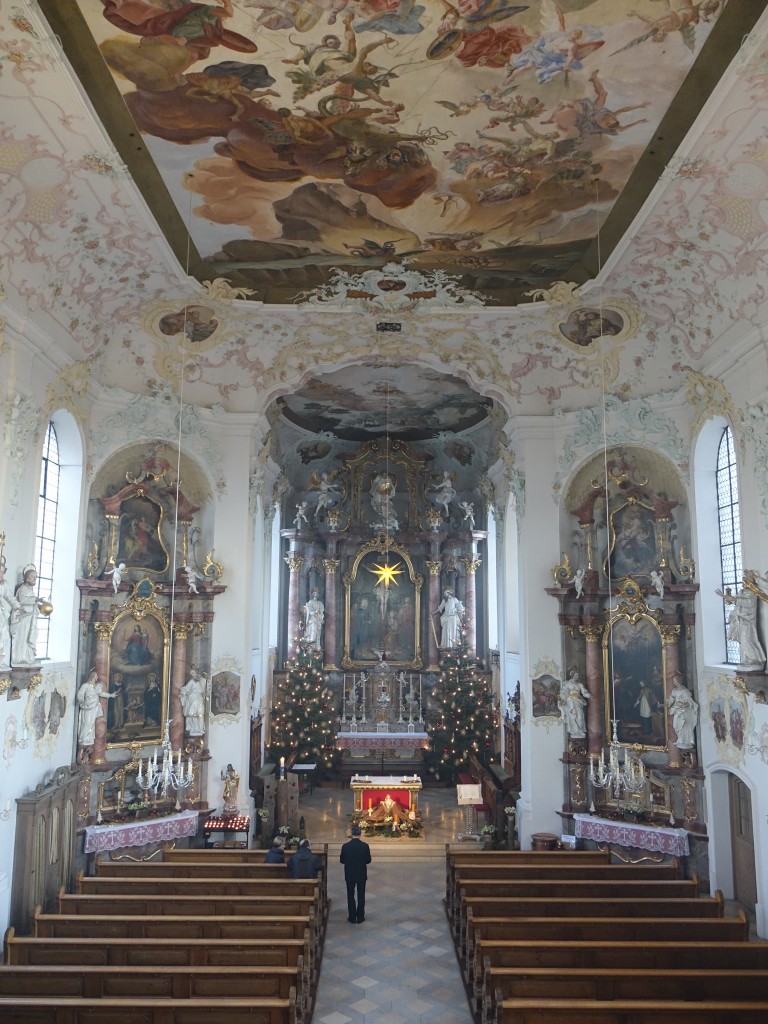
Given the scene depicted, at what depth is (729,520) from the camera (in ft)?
50.6

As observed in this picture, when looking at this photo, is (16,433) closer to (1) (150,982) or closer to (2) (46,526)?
(2) (46,526)

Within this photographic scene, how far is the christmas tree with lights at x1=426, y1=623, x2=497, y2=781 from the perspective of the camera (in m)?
23.0

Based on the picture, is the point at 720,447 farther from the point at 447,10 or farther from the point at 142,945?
the point at 142,945

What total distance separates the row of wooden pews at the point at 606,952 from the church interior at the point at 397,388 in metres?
0.09

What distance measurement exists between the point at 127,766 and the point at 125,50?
1232 centimetres

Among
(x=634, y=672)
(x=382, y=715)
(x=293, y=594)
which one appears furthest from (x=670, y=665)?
(x=293, y=594)

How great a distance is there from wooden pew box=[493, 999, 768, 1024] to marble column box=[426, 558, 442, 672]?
17331 mm

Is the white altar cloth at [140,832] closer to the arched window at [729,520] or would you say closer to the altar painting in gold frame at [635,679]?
the altar painting in gold frame at [635,679]

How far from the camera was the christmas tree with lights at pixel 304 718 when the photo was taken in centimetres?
2266

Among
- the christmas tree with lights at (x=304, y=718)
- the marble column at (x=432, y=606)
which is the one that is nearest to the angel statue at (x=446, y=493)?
the marble column at (x=432, y=606)

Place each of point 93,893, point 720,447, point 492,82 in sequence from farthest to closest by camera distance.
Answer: point 720,447
point 93,893
point 492,82

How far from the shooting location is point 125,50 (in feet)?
31.6

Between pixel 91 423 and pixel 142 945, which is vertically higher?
pixel 91 423

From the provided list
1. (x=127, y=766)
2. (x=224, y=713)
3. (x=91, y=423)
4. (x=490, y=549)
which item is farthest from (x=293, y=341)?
(x=490, y=549)
